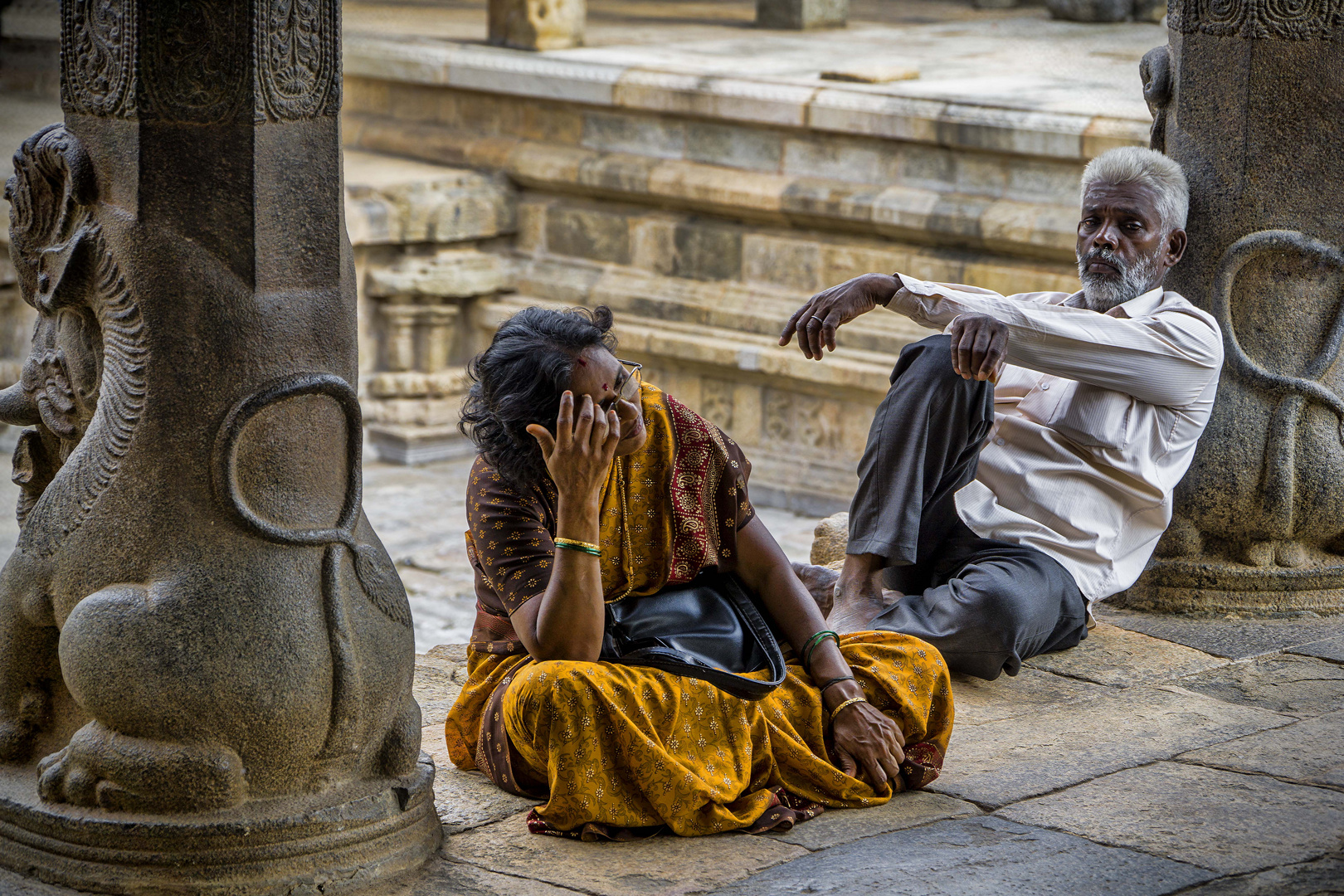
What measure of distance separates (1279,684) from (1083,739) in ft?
2.06

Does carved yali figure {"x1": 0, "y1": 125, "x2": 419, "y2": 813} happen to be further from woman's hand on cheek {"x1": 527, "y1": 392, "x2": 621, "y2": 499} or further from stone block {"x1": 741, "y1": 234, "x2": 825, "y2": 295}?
stone block {"x1": 741, "y1": 234, "x2": 825, "y2": 295}

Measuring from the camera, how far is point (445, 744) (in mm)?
3434

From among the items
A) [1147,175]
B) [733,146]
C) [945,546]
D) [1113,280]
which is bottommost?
[945,546]

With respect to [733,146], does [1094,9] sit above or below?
above

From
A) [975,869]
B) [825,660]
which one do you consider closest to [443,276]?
[825,660]

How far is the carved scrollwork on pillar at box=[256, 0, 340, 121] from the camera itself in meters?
2.57

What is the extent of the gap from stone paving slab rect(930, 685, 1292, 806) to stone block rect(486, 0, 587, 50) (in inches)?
282

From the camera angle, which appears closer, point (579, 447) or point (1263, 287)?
point (579, 447)

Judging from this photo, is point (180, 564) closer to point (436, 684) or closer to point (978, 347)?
point (436, 684)

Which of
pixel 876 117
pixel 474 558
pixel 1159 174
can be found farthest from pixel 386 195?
pixel 474 558

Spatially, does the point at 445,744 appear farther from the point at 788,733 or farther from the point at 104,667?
the point at 104,667

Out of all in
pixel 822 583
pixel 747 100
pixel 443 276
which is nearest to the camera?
pixel 822 583

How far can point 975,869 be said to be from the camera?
2.81m

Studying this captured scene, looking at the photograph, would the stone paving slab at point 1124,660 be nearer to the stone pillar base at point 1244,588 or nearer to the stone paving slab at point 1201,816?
the stone pillar base at point 1244,588
